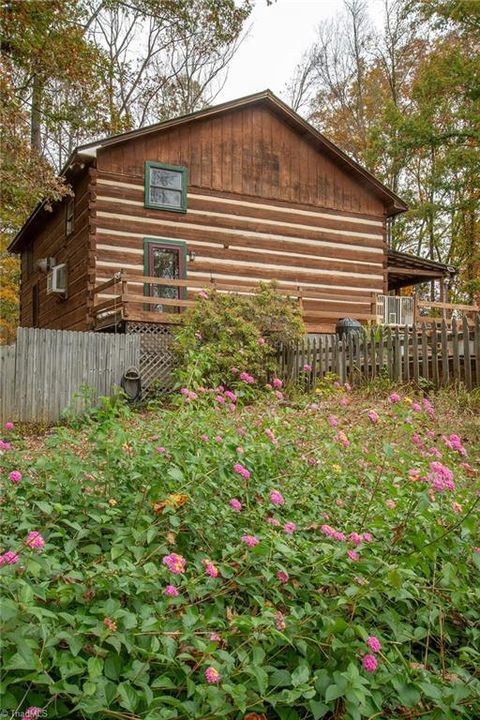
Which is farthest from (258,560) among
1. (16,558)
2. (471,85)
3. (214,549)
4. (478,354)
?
(471,85)

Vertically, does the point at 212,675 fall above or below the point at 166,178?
below

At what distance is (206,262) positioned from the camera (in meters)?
17.1

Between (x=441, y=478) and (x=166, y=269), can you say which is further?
(x=166, y=269)

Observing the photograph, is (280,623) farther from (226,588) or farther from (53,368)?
(53,368)

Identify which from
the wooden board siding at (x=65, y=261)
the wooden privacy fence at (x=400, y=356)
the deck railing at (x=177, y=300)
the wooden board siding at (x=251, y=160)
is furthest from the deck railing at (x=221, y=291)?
the wooden board siding at (x=251, y=160)

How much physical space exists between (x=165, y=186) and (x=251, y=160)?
9.68ft

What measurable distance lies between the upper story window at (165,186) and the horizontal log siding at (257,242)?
0.20m

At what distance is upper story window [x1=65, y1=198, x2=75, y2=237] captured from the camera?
1802 centimetres

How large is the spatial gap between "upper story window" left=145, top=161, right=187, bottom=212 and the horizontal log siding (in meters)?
0.20

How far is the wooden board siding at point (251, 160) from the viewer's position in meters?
16.4

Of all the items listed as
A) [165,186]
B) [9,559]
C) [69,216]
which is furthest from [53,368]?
[9,559]

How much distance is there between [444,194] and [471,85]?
6903 mm

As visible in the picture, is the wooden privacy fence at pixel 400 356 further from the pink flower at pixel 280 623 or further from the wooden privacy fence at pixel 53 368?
the pink flower at pixel 280 623

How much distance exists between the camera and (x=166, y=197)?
54.3ft
